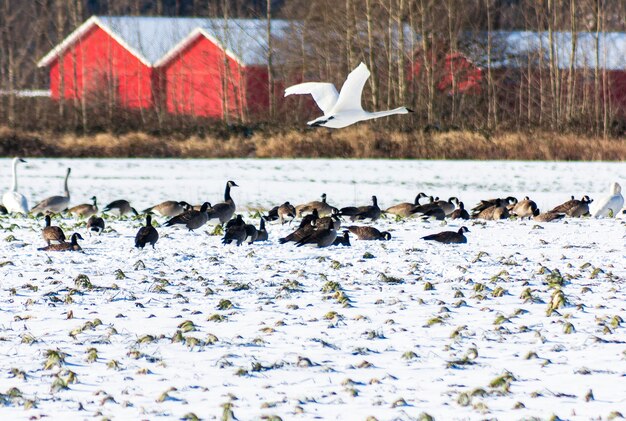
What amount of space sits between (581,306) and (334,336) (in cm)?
230

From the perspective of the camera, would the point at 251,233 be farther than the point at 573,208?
No

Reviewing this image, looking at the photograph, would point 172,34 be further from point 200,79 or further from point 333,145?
point 333,145

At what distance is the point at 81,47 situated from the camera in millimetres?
51562

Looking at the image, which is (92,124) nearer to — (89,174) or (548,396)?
(89,174)

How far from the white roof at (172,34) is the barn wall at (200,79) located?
0.59 metres

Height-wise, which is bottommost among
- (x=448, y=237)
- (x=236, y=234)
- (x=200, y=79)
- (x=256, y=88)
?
(x=448, y=237)

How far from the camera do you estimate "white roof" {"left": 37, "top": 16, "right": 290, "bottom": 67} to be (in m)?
48.0

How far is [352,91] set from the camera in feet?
55.9

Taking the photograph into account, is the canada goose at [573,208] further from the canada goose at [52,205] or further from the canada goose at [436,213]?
the canada goose at [52,205]

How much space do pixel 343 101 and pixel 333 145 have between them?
1849cm

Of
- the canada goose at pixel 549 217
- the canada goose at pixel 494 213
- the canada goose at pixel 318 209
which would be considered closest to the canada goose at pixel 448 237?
the canada goose at pixel 549 217

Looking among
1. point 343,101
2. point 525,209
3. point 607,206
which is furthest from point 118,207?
point 607,206

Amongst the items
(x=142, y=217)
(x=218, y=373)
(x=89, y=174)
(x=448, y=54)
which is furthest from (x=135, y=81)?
(x=218, y=373)

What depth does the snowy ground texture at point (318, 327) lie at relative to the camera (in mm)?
6172
